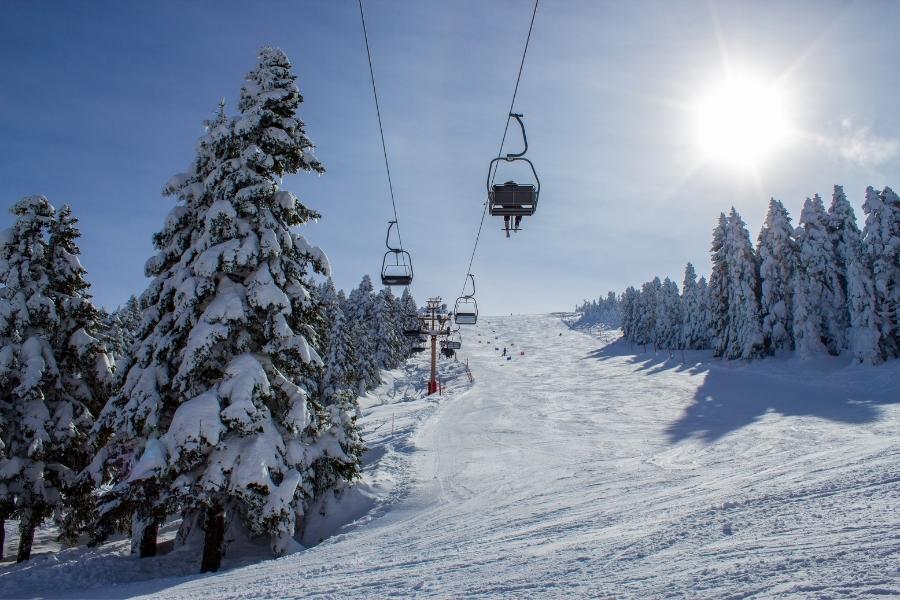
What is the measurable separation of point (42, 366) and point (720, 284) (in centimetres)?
6366

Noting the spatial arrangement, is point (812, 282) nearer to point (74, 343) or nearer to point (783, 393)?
point (783, 393)

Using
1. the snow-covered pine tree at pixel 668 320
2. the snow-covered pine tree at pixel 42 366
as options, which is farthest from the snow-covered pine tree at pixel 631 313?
the snow-covered pine tree at pixel 42 366

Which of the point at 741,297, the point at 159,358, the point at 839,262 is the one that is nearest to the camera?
the point at 159,358

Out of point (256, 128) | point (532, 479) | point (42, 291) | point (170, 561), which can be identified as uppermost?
point (256, 128)

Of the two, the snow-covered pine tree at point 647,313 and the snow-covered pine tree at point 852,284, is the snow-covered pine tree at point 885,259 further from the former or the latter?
the snow-covered pine tree at point 647,313

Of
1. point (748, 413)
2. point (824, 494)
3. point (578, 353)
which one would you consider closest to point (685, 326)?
point (578, 353)

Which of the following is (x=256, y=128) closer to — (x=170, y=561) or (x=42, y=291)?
(x=42, y=291)

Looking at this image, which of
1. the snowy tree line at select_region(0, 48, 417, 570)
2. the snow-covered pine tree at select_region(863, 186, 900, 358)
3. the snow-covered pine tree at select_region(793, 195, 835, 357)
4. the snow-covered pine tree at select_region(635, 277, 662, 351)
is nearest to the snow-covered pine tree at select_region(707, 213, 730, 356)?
the snow-covered pine tree at select_region(793, 195, 835, 357)

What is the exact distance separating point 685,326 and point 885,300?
39.8 m

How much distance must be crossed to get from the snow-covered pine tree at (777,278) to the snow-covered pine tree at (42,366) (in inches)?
2146

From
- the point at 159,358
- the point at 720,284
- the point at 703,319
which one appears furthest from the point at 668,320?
the point at 159,358

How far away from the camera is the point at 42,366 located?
54.2ft

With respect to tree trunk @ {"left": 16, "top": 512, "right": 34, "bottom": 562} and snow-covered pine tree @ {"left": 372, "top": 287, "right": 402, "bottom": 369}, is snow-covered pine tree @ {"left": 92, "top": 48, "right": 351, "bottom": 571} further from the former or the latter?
snow-covered pine tree @ {"left": 372, "top": 287, "right": 402, "bottom": 369}

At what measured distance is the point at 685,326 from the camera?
3162 inches
